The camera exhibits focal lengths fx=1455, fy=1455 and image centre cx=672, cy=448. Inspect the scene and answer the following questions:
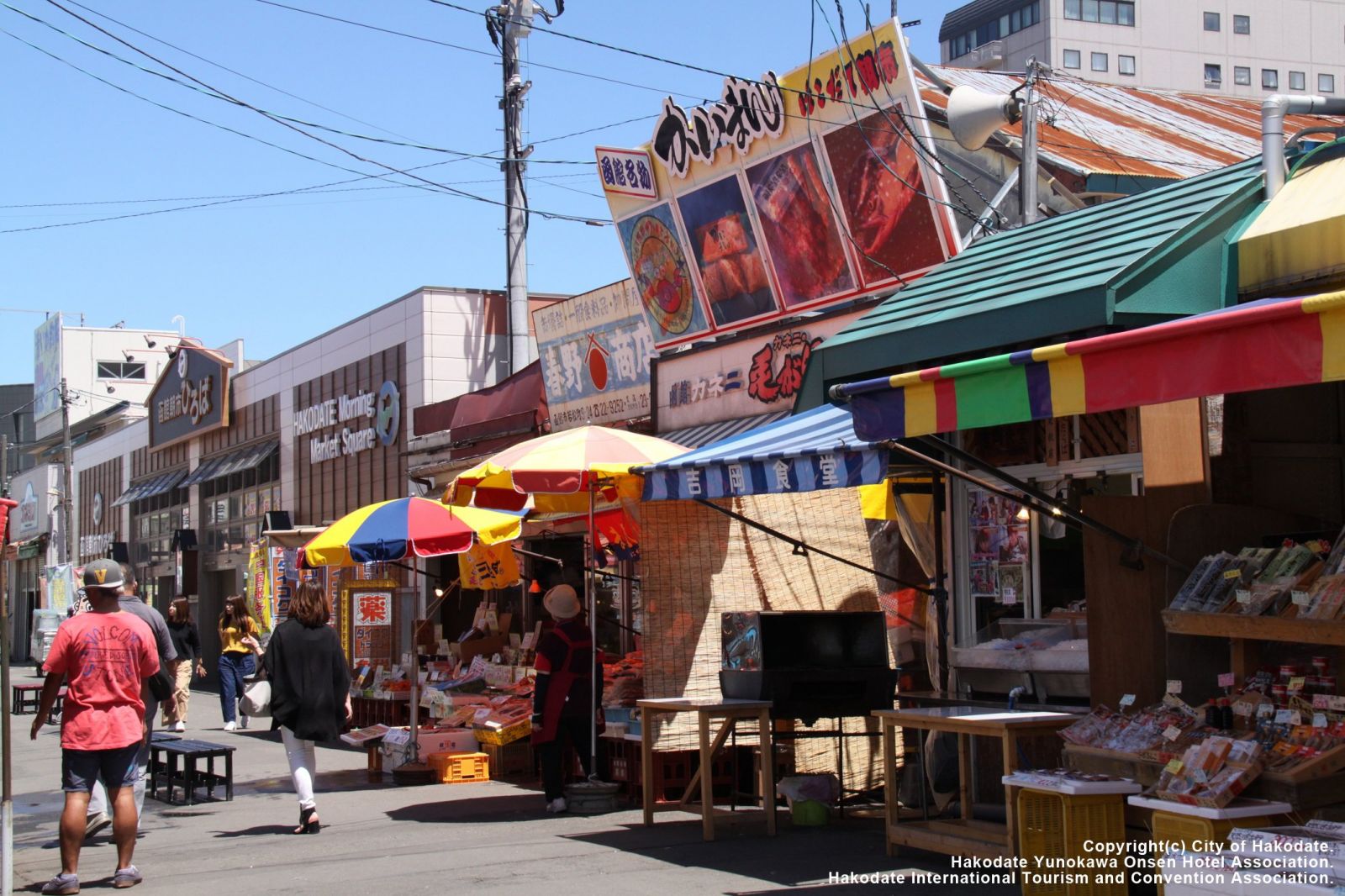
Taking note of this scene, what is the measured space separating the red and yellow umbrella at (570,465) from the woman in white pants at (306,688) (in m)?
1.50

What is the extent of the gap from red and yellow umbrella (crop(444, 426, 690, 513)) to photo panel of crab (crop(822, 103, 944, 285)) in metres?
3.00

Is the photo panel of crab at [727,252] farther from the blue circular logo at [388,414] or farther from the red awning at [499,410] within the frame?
the blue circular logo at [388,414]

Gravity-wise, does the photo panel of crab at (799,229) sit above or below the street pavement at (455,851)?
above

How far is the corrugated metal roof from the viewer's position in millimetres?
13320

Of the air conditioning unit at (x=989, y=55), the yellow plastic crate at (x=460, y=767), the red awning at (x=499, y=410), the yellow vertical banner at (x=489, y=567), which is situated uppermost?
the air conditioning unit at (x=989, y=55)

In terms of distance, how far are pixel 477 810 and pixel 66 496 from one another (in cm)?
3762

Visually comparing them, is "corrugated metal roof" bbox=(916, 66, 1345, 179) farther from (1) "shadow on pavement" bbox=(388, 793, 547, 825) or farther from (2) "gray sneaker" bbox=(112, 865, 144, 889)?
(2) "gray sneaker" bbox=(112, 865, 144, 889)

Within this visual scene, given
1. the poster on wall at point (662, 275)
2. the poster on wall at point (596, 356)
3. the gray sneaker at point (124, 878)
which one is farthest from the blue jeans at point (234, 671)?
the gray sneaker at point (124, 878)

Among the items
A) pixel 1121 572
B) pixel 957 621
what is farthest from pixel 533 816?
pixel 1121 572

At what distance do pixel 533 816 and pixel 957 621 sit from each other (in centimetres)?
346

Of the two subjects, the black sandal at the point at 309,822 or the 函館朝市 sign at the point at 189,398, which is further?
the 函館朝市 sign at the point at 189,398

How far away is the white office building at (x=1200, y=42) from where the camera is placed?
212ft

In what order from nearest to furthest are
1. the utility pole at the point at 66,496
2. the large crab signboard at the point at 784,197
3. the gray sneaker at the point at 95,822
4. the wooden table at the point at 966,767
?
the wooden table at the point at 966,767
the gray sneaker at the point at 95,822
the large crab signboard at the point at 784,197
the utility pole at the point at 66,496

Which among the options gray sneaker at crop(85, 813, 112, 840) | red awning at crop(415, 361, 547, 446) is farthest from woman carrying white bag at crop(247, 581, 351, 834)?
red awning at crop(415, 361, 547, 446)
